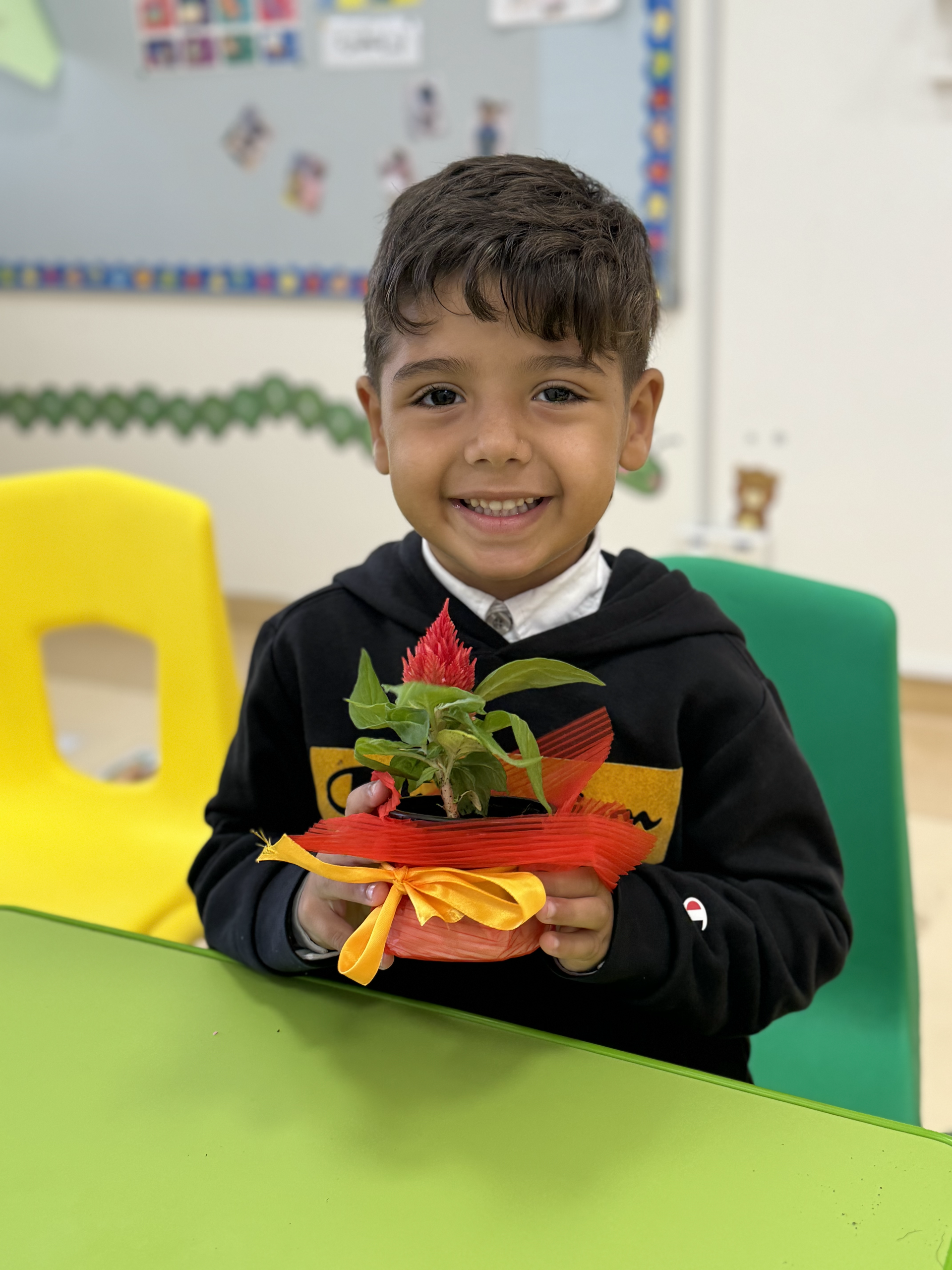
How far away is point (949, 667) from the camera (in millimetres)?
2650

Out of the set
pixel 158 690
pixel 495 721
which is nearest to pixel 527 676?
pixel 495 721

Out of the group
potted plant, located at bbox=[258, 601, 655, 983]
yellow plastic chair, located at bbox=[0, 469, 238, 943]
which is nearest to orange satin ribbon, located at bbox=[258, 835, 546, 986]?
potted plant, located at bbox=[258, 601, 655, 983]

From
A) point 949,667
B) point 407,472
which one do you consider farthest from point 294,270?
point 407,472

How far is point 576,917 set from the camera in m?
0.66

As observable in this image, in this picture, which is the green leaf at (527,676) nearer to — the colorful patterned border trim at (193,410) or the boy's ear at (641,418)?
the boy's ear at (641,418)

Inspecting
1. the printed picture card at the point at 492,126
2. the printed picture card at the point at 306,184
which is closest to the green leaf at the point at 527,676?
the printed picture card at the point at 492,126

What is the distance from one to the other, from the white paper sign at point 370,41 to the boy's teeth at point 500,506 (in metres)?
2.18

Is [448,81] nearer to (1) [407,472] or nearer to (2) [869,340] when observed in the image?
(2) [869,340]

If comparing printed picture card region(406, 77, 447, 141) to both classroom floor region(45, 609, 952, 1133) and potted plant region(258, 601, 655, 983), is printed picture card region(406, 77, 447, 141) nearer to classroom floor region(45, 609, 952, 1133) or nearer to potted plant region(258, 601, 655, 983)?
classroom floor region(45, 609, 952, 1133)

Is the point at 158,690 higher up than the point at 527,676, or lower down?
lower down

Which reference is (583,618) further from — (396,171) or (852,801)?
(396,171)

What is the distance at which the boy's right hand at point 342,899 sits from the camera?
64 cm

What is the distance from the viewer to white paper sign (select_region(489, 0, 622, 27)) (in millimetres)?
2424

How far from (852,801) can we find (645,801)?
1.06ft
